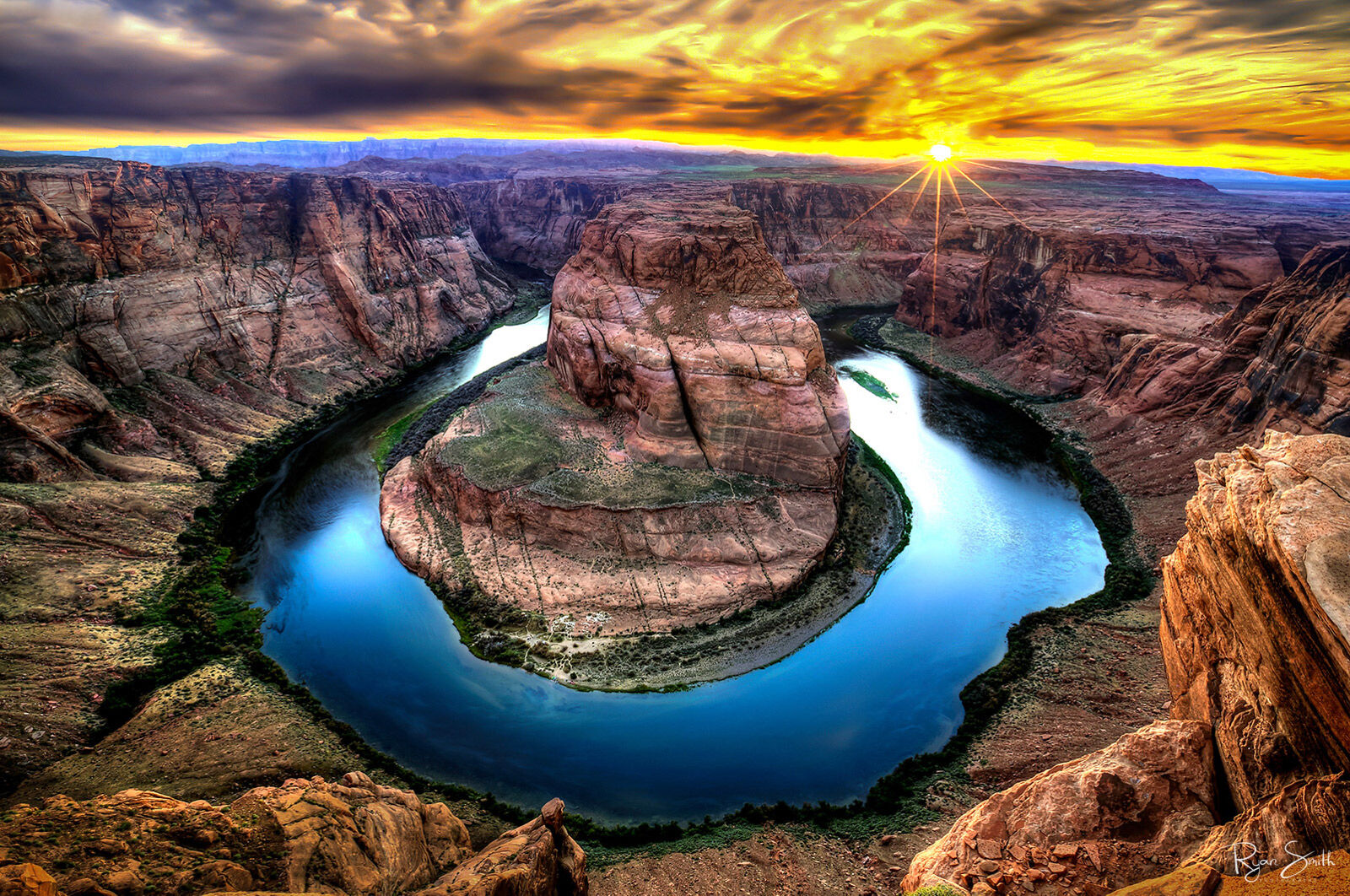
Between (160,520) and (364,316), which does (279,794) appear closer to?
(160,520)

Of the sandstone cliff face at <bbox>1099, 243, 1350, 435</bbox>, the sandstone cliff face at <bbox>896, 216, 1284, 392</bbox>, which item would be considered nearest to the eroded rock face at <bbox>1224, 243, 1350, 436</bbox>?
the sandstone cliff face at <bbox>1099, 243, 1350, 435</bbox>

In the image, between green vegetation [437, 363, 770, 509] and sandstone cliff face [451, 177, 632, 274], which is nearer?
green vegetation [437, 363, 770, 509]

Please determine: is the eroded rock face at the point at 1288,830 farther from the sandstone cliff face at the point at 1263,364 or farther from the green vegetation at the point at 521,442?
the sandstone cliff face at the point at 1263,364

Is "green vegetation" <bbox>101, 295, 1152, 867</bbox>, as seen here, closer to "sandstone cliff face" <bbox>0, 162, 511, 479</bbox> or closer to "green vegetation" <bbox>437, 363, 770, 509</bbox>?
"green vegetation" <bbox>437, 363, 770, 509</bbox>

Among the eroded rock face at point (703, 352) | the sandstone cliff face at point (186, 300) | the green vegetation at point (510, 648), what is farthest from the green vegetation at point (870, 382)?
the sandstone cliff face at point (186, 300)

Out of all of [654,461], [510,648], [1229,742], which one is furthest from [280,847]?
[654,461]
